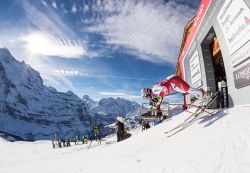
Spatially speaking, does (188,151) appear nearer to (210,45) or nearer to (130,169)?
(130,169)

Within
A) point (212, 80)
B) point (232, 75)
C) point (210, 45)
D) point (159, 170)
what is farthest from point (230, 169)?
point (210, 45)

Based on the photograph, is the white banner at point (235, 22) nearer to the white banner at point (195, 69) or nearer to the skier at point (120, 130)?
the white banner at point (195, 69)

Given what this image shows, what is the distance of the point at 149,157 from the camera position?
7809mm

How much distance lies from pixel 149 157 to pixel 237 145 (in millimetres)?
2430

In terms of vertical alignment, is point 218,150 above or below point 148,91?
below

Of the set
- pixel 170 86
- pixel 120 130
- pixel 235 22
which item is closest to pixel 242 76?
pixel 235 22

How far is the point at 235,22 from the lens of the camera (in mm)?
10641

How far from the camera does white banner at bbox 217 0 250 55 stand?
377 inches

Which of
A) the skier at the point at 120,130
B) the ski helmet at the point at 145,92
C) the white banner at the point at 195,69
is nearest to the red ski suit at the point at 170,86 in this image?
the ski helmet at the point at 145,92

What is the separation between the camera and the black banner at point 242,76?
9.94 metres

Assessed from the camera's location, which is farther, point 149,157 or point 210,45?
point 210,45

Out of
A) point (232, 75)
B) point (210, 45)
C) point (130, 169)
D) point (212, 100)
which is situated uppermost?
point (210, 45)

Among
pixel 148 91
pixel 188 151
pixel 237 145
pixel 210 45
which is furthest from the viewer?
pixel 210 45

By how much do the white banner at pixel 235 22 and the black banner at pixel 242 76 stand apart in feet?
2.81
